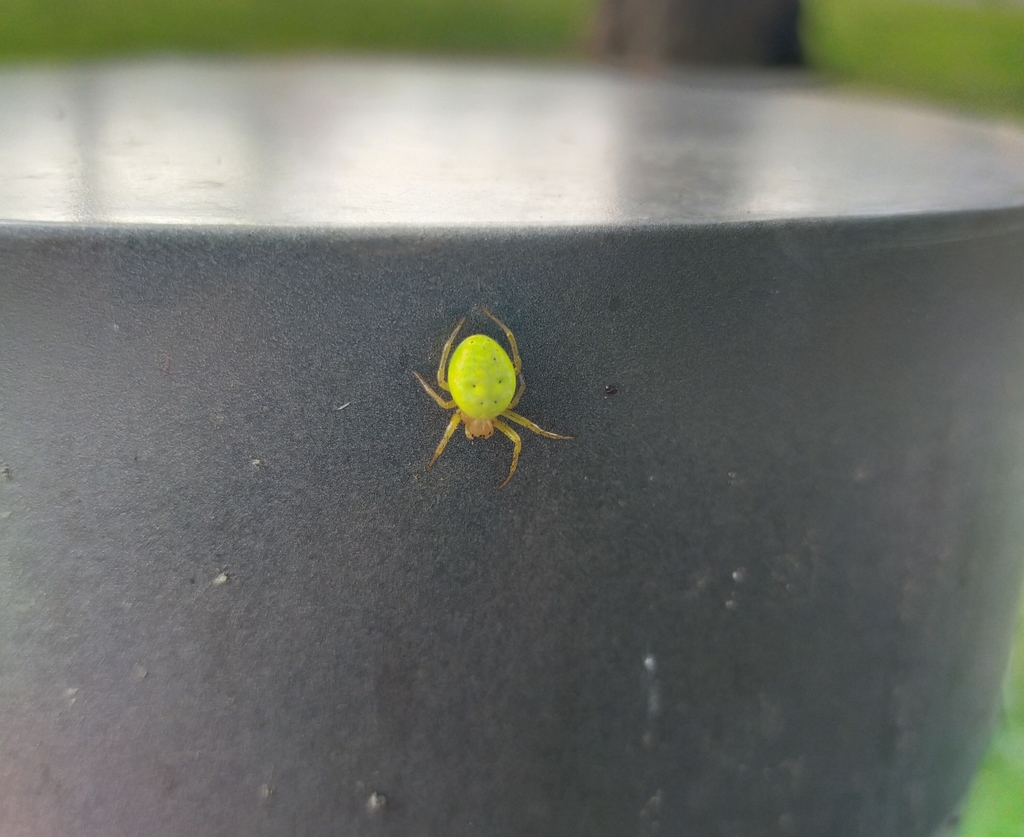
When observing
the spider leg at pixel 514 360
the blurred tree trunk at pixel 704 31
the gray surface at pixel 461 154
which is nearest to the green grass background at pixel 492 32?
the blurred tree trunk at pixel 704 31

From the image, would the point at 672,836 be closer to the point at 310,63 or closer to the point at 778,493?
the point at 778,493

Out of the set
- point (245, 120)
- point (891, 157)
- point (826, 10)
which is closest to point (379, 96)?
point (245, 120)

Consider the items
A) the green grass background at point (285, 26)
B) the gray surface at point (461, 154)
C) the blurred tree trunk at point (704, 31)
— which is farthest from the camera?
the green grass background at point (285, 26)

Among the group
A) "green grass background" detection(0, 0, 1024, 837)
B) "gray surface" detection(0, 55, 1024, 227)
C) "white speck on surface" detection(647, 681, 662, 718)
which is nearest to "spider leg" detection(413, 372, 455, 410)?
"gray surface" detection(0, 55, 1024, 227)

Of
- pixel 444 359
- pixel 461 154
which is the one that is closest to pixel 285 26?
pixel 461 154

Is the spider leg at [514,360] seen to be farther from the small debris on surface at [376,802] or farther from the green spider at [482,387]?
the small debris on surface at [376,802]

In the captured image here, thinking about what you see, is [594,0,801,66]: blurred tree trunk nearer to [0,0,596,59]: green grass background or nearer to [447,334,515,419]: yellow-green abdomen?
[0,0,596,59]: green grass background
